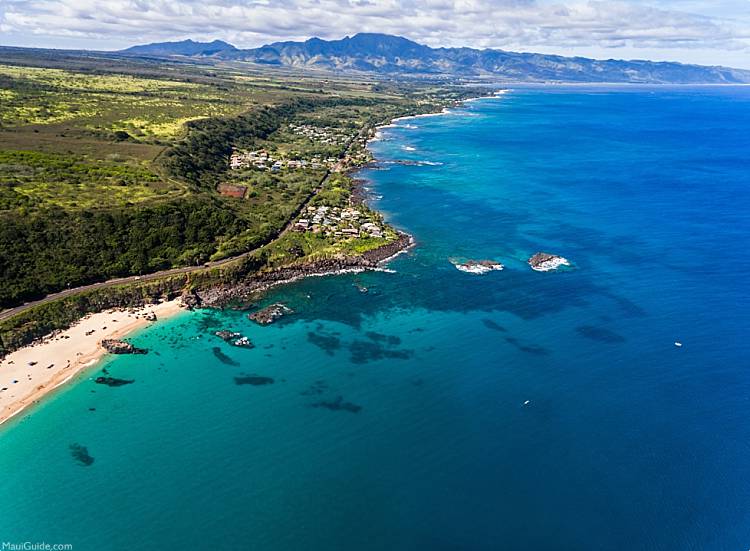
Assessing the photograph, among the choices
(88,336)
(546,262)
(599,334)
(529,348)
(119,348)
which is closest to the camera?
(119,348)

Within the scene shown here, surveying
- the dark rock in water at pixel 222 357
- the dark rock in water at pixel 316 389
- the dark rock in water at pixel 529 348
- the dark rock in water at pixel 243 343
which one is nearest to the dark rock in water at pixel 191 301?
the dark rock in water at pixel 222 357

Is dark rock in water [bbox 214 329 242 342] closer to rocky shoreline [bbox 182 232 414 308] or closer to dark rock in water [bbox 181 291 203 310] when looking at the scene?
rocky shoreline [bbox 182 232 414 308]

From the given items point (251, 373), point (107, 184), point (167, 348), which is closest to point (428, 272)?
point (251, 373)

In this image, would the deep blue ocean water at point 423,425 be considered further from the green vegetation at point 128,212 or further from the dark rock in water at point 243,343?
the green vegetation at point 128,212

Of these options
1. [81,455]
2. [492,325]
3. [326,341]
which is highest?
[492,325]

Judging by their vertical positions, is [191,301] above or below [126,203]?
below

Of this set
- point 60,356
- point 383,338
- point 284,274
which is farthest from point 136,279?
point 383,338

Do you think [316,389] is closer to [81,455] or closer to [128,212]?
[81,455]

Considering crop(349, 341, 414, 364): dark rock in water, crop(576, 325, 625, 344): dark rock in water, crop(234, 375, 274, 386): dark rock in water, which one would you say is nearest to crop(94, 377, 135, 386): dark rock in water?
crop(234, 375, 274, 386): dark rock in water
